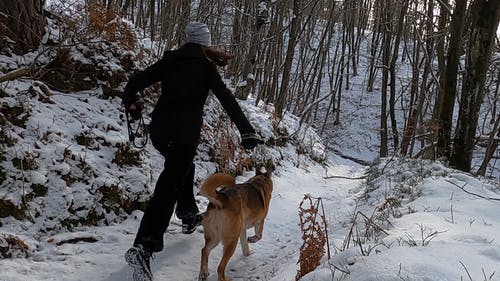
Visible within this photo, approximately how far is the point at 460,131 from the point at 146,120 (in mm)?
5608

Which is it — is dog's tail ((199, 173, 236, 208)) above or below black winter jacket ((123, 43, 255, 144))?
below

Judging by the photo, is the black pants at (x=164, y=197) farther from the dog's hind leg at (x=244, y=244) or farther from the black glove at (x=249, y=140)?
the dog's hind leg at (x=244, y=244)

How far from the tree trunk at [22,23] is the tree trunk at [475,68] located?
714 centimetres

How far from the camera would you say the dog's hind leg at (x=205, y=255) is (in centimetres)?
445

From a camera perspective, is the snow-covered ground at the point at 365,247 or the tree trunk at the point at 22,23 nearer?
the snow-covered ground at the point at 365,247

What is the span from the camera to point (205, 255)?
4.47m

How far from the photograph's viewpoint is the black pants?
4.32m

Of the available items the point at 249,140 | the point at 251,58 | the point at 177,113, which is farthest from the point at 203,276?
the point at 251,58

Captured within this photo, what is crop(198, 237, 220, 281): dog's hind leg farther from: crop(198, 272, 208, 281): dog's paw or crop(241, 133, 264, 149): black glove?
crop(241, 133, 264, 149): black glove

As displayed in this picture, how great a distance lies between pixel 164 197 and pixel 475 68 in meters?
6.31

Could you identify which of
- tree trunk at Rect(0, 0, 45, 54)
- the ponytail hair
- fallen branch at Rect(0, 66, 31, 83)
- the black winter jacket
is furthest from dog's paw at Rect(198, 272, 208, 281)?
tree trunk at Rect(0, 0, 45, 54)

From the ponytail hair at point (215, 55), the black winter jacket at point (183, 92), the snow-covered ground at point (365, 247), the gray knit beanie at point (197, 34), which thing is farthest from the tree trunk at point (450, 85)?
the gray knit beanie at point (197, 34)

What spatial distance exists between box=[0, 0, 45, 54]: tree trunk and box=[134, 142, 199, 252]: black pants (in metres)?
3.60

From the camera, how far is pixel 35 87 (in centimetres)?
622
